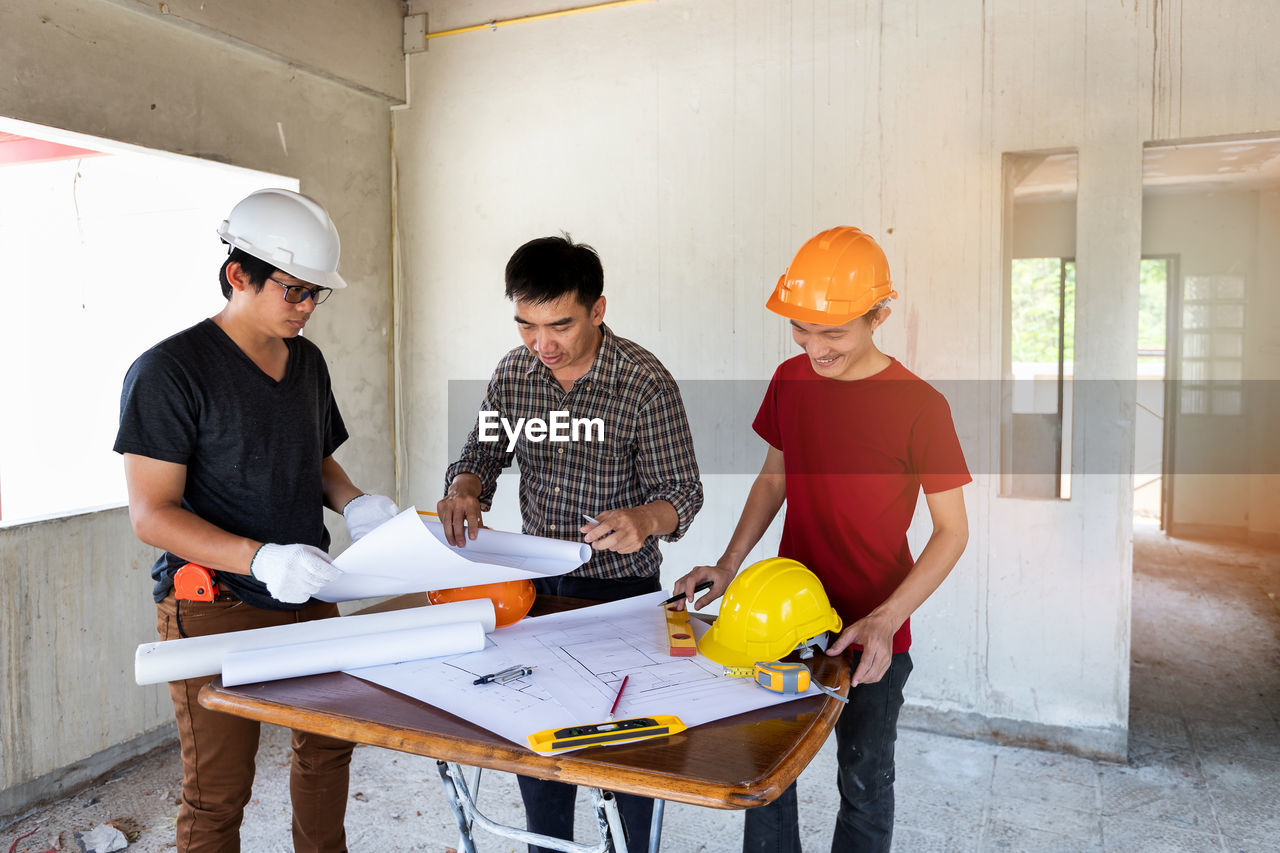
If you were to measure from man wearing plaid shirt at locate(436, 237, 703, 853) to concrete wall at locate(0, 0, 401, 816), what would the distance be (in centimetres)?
183

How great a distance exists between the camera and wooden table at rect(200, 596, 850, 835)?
113 centimetres

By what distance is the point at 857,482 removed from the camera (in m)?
1.83

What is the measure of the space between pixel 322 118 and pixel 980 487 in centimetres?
331

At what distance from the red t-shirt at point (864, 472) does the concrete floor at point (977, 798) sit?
52.1 inches

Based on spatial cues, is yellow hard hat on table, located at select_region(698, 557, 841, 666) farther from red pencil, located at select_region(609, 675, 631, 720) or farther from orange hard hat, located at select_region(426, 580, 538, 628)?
orange hard hat, located at select_region(426, 580, 538, 628)

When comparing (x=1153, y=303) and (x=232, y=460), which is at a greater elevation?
(x=1153, y=303)

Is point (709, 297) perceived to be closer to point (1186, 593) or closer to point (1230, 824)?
point (1230, 824)

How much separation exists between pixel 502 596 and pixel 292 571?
41 cm

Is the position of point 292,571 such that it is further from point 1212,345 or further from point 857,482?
point 1212,345

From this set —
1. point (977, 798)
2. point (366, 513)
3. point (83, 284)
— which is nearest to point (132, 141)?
point (83, 284)

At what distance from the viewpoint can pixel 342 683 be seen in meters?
1.46

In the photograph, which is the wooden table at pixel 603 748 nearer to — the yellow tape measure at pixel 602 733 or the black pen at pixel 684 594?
the yellow tape measure at pixel 602 733

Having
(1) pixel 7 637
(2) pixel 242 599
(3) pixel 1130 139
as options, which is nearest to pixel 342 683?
(2) pixel 242 599

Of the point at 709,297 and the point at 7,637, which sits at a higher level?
the point at 709,297
